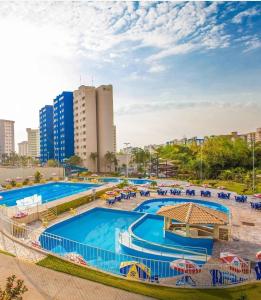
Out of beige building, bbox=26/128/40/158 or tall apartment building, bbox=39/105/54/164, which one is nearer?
tall apartment building, bbox=39/105/54/164

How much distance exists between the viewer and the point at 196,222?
12.8m

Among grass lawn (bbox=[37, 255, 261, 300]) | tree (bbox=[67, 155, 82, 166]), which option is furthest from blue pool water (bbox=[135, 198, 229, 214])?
tree (bbox=[67, 155, 82, 166])

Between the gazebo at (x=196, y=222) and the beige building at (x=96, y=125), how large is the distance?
38795mm

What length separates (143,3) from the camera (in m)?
11.7

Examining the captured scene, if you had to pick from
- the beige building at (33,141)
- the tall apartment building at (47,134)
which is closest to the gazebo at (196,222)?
the tall apartment building at (47,134)

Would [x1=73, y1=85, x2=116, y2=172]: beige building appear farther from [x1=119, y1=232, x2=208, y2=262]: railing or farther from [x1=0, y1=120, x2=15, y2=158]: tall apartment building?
[x1=0, y1=120, x2=15, y2=158]: tall apartment building

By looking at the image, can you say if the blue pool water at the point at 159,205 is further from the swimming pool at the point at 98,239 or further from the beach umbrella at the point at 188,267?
the beach umbrella at the point at 188,267

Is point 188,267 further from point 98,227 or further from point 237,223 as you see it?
point 98,227

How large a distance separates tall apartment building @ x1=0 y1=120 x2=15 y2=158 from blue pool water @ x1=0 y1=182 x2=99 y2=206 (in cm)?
12542

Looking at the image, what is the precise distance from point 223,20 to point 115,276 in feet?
47.1

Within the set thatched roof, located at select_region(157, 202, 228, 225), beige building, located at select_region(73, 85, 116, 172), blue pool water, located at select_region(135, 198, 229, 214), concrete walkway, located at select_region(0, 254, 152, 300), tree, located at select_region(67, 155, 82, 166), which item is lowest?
blue pool water, located at select_region(135, 198, 229, 214)

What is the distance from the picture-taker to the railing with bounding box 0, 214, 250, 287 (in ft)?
26.7

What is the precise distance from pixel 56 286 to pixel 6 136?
158 metres

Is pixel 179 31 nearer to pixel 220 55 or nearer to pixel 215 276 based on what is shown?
pixel 220 55
